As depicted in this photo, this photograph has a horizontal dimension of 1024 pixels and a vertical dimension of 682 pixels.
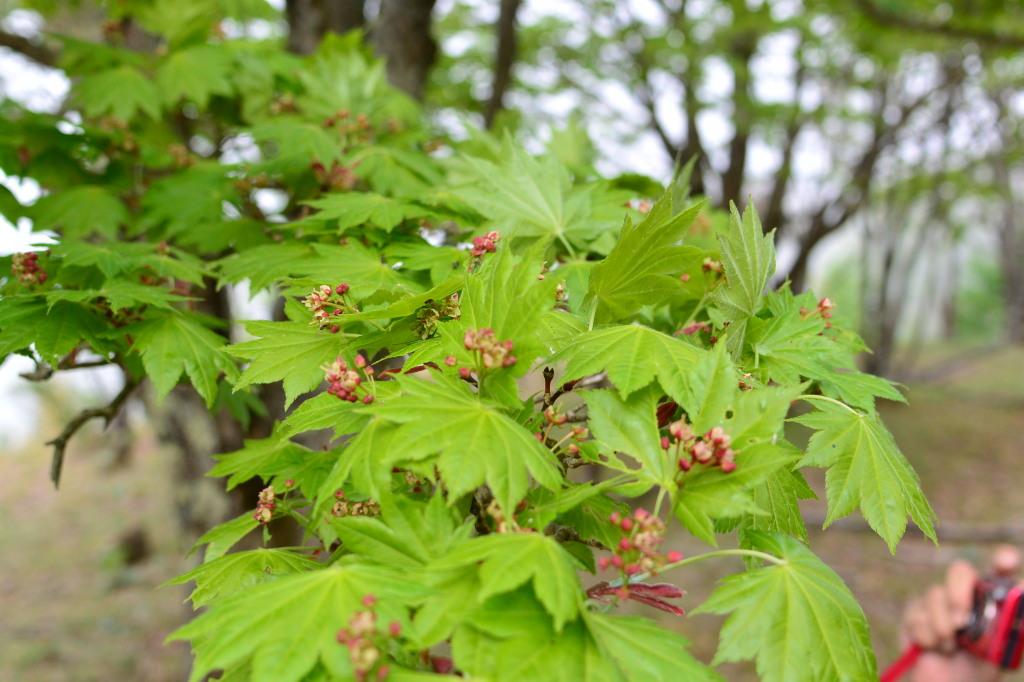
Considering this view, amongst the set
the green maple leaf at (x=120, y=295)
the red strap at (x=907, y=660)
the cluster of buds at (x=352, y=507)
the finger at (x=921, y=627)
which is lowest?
the red strap at (x=907, y=660)

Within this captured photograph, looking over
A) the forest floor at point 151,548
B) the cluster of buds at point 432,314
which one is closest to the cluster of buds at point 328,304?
the cluster of buds at point 432,314

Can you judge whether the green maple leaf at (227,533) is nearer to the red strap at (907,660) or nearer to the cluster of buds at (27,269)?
the cluster of buds at (27,269)

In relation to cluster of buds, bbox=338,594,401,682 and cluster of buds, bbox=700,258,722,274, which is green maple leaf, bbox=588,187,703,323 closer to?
cluster of buds, bbox=700,258,722,274

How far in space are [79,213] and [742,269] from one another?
2.17m

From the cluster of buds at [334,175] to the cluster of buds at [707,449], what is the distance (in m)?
1.51

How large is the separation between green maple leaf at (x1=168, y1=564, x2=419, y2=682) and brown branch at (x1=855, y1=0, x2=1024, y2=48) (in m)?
6.37

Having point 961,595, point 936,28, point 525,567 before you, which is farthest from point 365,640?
point 936,28

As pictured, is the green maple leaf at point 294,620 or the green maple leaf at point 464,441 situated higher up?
the green maple leaf at point 464,441

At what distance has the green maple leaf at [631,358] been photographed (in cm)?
127

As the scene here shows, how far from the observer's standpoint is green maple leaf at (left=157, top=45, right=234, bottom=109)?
2768mm

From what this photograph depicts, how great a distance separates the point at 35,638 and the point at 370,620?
7.45 meters

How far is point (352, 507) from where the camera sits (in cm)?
133

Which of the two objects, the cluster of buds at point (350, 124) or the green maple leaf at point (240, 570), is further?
the cluster of buds at point (350, 124)

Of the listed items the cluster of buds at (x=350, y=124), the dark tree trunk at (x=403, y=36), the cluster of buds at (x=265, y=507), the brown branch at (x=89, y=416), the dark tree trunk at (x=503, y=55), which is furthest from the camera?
the dark tree trunk at (x=503, y=55)
